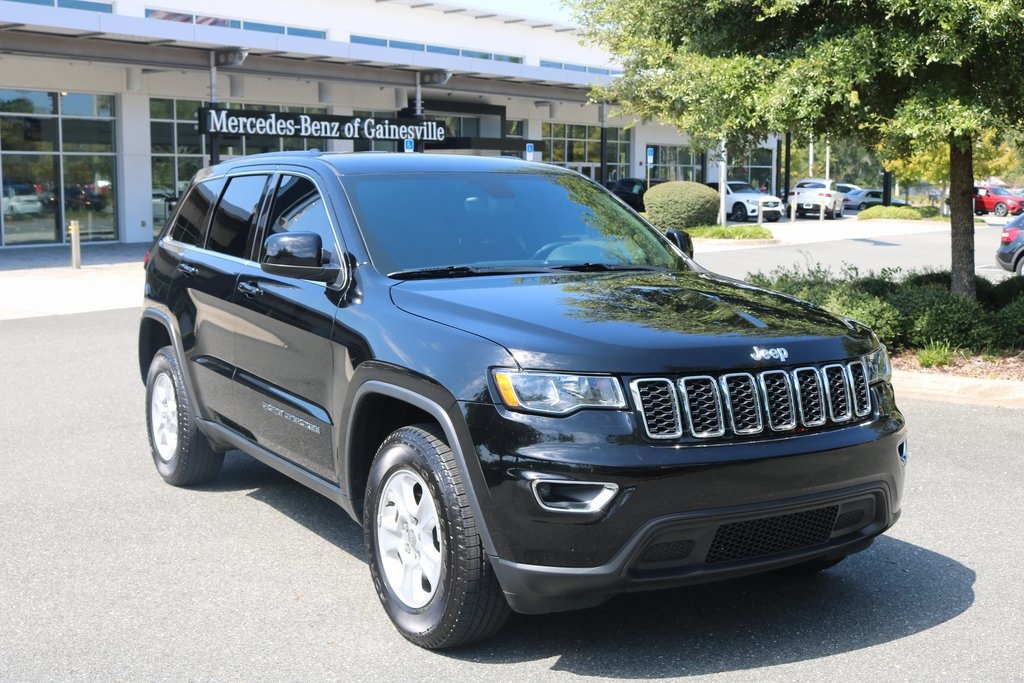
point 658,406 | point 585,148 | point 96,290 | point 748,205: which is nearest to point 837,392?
point 658,406

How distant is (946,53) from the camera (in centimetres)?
962

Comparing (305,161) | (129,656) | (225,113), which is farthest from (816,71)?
(225,113)

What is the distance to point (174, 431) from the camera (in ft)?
22.1

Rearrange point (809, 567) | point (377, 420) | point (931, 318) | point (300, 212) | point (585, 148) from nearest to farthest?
point (377, 420), point (809, 567), point (300, 212), point (931, 318), point (585, 148)

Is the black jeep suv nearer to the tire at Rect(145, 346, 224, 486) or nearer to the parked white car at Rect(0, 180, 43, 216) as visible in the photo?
the tire at Rect(145, 346, 224, 486)

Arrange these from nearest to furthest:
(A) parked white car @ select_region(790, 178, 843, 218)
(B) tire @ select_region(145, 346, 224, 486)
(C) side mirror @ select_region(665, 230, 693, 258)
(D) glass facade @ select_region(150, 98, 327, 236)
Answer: (C) side mirror @ select_region(665, 230, 693, 258) < (B) tire @ select_region(145, 346, 224, 486) < (D) glass facade @ select_region(150, 98, 327, 236) < (A) parked white car @ select_region(790, 178, 843, 218)

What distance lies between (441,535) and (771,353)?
1.32 meters

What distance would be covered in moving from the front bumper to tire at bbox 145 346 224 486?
297 cm

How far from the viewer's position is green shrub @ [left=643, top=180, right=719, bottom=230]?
115 feet

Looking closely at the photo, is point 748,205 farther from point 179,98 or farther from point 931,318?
point 931,318

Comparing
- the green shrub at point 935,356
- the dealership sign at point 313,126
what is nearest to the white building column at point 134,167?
the dealership sign at point 313,126

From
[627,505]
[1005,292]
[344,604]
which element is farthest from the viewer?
[1005,292]

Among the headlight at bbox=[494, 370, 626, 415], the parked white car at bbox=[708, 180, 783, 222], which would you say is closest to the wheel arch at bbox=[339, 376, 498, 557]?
the headlight at bbox=[494, 370, 626, 415]

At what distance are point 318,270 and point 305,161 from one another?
885mm
